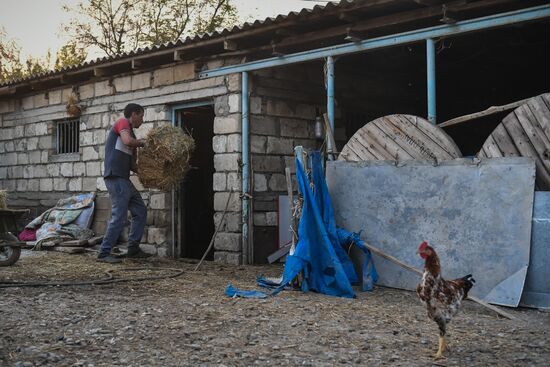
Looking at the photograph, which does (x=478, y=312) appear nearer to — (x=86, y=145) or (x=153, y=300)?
(x=153, y=300)

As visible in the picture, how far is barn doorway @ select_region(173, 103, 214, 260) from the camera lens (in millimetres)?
10149

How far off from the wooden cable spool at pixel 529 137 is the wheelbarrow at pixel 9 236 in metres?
5.77

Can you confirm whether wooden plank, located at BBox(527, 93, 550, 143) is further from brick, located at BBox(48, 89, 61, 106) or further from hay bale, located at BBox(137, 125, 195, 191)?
brick, located at BBox(48, 89, 61, 106)

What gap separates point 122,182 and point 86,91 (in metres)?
3.52

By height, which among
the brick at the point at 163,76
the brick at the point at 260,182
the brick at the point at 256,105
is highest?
the brick at the point at 163,76

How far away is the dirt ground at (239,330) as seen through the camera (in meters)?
3.81

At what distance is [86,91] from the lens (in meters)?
10.7

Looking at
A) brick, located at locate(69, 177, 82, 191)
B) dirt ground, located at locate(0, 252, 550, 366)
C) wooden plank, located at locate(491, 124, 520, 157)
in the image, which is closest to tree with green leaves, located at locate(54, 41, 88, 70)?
brick, located at locate(69, 177, 82, 191)

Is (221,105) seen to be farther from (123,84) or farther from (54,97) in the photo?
(54,97)

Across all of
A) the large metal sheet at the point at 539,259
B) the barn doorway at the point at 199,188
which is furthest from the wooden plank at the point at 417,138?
the barn doorway at the point at 199,188

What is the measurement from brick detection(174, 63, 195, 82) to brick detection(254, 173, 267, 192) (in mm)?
1872

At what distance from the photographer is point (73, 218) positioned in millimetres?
10195

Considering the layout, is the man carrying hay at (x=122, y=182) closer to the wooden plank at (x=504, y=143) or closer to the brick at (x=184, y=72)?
the brick at (x=184, y=72)

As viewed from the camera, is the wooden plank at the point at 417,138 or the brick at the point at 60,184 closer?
the wooden plank at the point at 417,138
